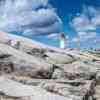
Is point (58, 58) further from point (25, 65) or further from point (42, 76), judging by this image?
point (25, 65)

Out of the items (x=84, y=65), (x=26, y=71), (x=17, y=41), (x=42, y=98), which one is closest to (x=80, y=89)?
(x=42, y=98)

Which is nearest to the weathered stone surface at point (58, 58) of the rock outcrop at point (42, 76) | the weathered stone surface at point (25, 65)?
the rock outcrop at point (42, 76)

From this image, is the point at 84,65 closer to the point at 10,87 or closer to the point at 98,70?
the point at 98,70

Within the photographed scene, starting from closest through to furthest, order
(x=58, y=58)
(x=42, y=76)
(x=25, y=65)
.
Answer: (x=25, y=65)
(x=42, y=76)
(x=58, y=58)

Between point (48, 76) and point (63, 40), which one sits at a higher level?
point (63, 40)

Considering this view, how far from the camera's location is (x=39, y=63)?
21047 mm

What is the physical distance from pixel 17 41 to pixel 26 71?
271 inches

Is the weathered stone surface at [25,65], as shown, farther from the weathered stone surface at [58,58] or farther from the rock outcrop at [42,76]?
the weathered stone surface at [58,58]

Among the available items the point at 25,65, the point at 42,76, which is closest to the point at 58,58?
the point at 42,76

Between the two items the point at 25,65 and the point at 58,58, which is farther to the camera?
the point at 58,58

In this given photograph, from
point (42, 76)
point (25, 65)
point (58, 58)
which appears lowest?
point (42, 76)

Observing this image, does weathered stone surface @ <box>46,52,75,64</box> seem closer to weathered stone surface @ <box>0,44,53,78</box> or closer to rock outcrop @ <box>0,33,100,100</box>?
rock outcrop @ <box>0,33,100,100</box>

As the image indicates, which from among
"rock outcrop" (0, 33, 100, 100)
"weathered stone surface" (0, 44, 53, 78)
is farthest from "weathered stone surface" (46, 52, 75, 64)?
"weathered stone surface" (0, 44, 53, 78)

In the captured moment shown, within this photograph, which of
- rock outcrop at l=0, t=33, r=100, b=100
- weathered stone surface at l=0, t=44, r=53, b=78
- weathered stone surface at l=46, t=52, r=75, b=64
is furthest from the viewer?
weathered stone surface at l=46, t=52, r=75, b=64
